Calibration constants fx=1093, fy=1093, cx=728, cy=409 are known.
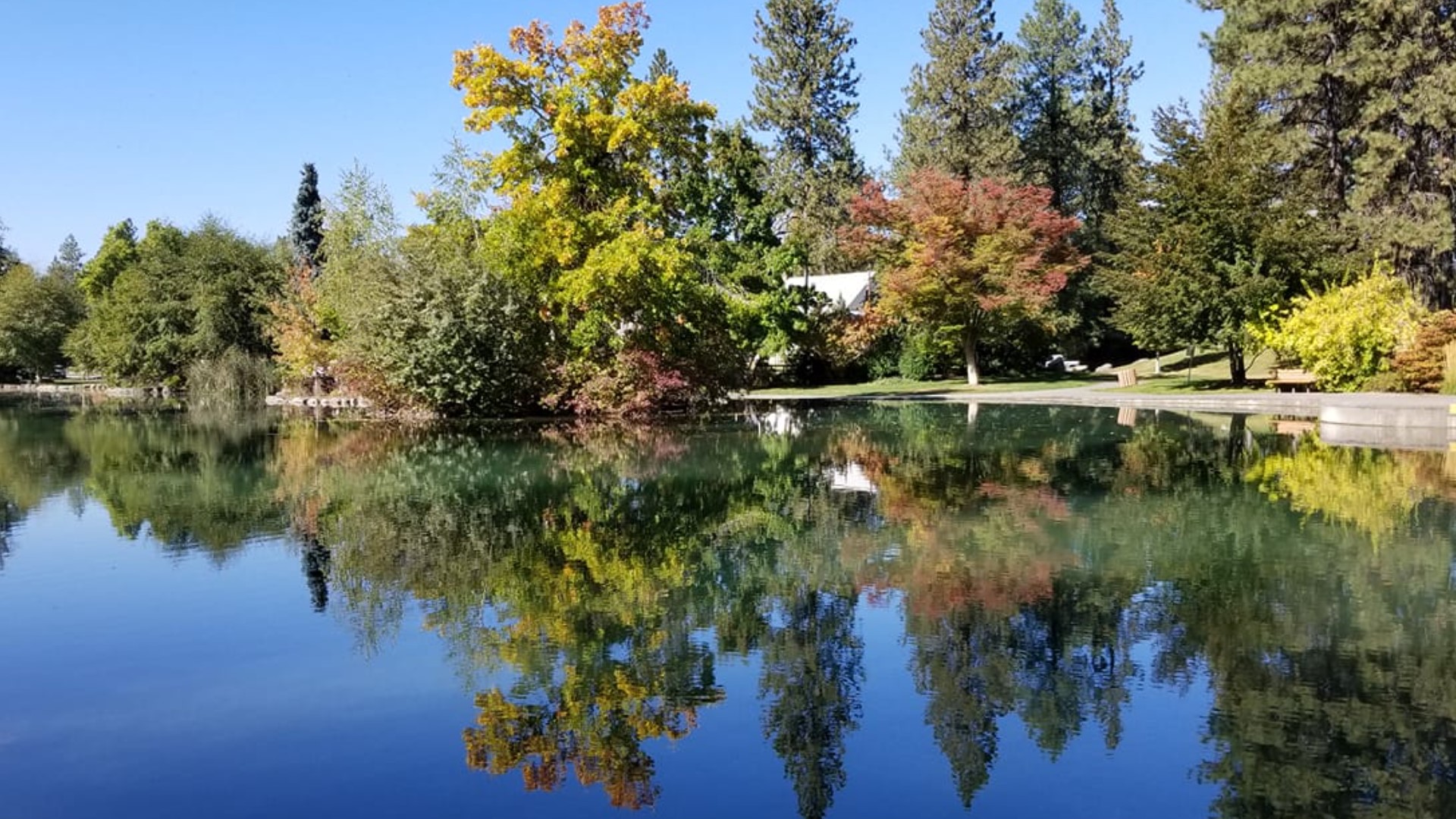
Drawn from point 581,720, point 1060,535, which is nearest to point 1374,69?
point 1060,535

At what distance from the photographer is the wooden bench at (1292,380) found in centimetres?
2686

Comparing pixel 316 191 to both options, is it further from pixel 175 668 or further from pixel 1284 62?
pixel 175 668

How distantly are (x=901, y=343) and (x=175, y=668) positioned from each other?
1411 inches

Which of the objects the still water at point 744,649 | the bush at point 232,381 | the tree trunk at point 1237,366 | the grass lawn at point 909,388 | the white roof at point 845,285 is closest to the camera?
the still water at point 744,649

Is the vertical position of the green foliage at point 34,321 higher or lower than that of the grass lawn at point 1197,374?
higher

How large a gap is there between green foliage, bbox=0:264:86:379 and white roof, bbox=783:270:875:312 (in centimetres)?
3855

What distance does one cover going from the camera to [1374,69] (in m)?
28.8

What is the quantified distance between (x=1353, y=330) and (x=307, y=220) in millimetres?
42194

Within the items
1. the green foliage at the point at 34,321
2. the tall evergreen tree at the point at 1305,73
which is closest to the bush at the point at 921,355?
the tall evergreen tree at the point at 1305,73

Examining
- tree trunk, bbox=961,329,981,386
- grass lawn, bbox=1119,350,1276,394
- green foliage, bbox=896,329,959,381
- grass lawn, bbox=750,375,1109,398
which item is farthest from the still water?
green foliage, bbox=896,329,959,381

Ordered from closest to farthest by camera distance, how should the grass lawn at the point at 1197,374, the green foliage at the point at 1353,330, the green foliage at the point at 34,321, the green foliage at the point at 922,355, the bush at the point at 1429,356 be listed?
the bush at the point at 1429,356 → the green foliage at the point at 1353,330 → the grass lawn at the point at 1197,374 → the green foliage at the point at 922,355 → the green foliage at the point at 34,321

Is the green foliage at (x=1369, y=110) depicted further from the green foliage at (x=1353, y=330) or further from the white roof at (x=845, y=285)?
the white roof at (x=845, y=285)

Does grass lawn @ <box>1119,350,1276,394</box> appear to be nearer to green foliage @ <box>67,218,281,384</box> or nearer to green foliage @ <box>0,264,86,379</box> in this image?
green foliage @ <box>67,218,281,384</box>

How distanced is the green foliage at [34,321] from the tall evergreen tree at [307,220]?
52.9ft
